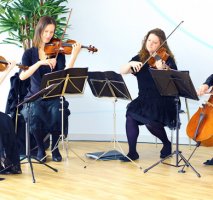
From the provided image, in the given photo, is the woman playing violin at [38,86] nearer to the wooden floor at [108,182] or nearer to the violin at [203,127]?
the wooden floor at [108,182]

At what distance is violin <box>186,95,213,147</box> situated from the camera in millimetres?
3499

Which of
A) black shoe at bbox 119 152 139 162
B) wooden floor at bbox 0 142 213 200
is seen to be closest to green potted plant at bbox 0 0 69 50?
wooden floor at bbox 0 142 213 200

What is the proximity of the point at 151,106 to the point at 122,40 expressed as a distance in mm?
1561

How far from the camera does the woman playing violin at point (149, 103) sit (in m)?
4.04

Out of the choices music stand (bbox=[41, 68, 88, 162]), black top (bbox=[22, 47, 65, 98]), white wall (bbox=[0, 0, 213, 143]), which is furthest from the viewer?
white wall (bbox=[0, 0, 213, 143])

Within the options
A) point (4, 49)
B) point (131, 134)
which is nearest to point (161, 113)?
point (131, 134)

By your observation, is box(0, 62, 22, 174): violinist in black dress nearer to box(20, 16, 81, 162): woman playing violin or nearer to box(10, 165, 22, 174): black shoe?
box(10, 165, 22, 174): black shoe

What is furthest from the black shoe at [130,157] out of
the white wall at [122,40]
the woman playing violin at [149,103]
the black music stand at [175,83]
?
the white wall at [122,40]

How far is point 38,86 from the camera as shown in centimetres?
407

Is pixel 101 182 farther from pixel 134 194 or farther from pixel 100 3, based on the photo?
pixel 100 3

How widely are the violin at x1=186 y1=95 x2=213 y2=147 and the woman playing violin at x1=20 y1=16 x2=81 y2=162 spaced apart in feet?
3.83

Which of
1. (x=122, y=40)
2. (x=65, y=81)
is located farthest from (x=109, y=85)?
(x=122, y=40)

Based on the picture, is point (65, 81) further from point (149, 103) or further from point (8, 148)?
point (149, 103)

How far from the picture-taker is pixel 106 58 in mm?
5523
